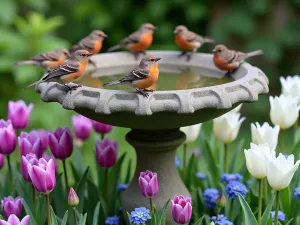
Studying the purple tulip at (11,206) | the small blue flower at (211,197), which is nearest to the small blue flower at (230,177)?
the small blue flower at (211,197)

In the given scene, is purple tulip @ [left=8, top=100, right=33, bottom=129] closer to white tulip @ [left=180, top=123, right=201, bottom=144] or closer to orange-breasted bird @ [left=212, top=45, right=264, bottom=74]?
white tulip @ [left=180, top=123, right=201, bottom=144]

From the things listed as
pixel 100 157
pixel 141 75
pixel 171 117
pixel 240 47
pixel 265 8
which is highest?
pixel 141 75

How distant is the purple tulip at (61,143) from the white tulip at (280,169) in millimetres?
963

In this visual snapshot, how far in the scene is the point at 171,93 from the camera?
97.1 inches

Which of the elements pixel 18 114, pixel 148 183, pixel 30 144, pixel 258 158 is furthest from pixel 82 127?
pixel 258 158

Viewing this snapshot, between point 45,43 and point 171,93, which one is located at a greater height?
point 171,93

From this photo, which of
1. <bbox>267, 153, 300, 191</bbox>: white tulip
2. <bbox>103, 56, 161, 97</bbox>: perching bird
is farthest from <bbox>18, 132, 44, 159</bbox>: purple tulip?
<bbox>267, 153, 300, 191</bbox>: white tulip

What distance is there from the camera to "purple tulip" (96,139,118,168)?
2970mm

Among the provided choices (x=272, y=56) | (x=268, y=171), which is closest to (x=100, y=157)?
(x=268, y=171)

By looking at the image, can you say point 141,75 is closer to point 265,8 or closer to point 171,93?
point 171,93

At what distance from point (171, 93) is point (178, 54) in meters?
0.96

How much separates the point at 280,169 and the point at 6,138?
1.27 metres

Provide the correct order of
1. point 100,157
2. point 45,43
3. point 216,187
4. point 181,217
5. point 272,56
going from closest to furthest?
1. point 181,217
2. point 100,157
3. point 216,187
4. point 45,43
5. point 272,56

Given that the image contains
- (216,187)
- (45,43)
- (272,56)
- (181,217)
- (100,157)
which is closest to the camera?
(181,217)
